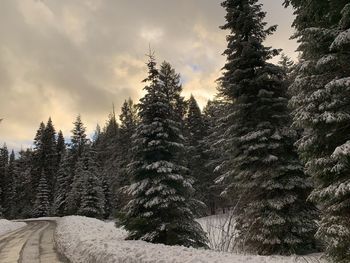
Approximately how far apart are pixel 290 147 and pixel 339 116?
27.8 feet

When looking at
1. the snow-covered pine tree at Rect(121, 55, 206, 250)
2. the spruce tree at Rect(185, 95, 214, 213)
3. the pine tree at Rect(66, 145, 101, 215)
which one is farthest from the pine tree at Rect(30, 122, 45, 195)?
the snow-covered pine tree at Rect(121, 55, 206, 250)

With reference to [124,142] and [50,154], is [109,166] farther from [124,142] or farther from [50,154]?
[50,154]

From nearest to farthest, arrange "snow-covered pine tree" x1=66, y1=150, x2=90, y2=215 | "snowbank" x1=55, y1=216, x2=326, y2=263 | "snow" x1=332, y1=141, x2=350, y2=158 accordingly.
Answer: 1. "snow" x1=332, y1=141, x2=350, y2=158
2. "snowbank" x1=55, y1=216, x2=326, y2=263
3. "snow-covered pine tree" x1=66, y1=150, x2=90, y2=215

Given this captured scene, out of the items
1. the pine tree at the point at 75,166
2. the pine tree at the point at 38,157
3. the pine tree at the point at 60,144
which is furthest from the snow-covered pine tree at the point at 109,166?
the pine tree at the point at 38,157

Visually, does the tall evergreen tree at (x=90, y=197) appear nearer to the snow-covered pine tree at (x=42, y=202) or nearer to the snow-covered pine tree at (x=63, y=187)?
the snow-covered pine tree at (x=63, y=187)

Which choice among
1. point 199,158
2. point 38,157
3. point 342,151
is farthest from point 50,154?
point 342,151

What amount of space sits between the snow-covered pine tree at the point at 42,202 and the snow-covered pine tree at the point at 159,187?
6014 centimetres

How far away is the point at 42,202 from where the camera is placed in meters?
73.6

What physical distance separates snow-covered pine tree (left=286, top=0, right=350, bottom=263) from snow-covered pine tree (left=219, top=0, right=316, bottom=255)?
620cm

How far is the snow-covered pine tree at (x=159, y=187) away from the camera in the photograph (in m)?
16.4

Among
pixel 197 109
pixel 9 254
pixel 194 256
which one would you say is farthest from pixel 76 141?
pixel 194 256

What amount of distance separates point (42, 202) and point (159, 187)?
6319 centimetres

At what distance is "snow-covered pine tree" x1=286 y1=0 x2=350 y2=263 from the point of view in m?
9.48

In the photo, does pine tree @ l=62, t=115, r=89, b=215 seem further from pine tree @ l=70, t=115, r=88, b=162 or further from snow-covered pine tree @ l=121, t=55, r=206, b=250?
snow-covered pine tree @ l=121, t=55, r=206, b=250
